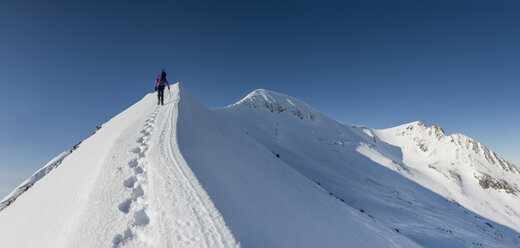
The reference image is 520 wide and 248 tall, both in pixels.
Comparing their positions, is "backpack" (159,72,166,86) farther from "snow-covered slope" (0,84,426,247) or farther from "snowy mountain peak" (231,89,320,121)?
"snowy mountain peak" (231,89,320,121)

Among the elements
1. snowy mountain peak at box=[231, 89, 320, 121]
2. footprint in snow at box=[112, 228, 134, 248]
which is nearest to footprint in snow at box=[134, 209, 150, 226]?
footprint in snow at box=[112, 228, 134, 248]

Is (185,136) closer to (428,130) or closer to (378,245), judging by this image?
(378,245)

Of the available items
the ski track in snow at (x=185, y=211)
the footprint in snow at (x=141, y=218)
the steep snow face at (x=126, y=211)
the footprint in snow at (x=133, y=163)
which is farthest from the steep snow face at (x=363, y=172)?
the footprint in snow at (x=133, y=163)

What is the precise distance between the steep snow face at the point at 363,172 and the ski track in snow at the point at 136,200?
16707 mm

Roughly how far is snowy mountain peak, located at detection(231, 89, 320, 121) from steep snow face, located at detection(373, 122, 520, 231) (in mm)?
33719

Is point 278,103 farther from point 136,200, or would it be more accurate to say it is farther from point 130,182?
point 136,200

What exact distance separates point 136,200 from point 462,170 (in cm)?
9446

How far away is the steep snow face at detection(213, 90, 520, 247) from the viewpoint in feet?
81.5

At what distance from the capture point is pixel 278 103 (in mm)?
69438

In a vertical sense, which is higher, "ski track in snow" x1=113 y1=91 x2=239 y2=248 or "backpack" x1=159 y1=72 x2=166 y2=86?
"backpack" x1=159 y1=72 x2=166 y2=86

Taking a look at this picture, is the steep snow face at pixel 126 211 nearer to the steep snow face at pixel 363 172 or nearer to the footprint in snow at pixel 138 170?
the footprint in snow at pixel 138 170

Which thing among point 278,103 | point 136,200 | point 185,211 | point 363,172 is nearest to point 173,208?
point 185,211

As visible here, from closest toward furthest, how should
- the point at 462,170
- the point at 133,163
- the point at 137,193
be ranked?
1. the point at 137,193
2. the point at 133,163
3. the point at 462,170

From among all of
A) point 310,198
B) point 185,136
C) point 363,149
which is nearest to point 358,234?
point 310,198
